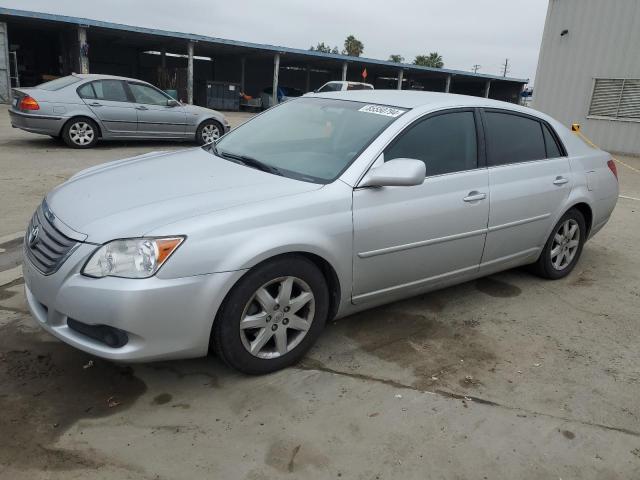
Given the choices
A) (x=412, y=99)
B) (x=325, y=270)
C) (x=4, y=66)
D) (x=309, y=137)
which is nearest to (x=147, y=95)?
(x=309, y=137)

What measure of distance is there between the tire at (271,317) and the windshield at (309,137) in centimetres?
61

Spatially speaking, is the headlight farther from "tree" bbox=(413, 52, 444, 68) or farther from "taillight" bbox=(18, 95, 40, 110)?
"tree" bbox=(413, 52, 444, 68)

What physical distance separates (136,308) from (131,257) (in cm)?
24

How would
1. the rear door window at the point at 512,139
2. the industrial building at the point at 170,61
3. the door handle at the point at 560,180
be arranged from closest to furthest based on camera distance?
the rear door window at the point at 512,139, the door handle at the point at 560,180, the industrial building at the point at 170,61

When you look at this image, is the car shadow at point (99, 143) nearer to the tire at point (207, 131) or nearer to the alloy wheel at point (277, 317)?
the tire at point (207, 131)

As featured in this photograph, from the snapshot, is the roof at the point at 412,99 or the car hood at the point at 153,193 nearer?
the car hood at the point at 153,193

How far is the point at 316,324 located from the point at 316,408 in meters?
0.52

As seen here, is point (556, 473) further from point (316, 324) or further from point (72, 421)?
point (72, 421)

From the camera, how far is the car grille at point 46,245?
8.59 feet

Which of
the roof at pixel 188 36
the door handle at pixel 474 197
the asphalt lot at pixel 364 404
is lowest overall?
the asphalt lot at pixel 364 404

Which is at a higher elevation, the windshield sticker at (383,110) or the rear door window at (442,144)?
the windshield sticker at (383,110)

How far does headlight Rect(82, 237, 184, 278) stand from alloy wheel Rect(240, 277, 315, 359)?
0.51 meters

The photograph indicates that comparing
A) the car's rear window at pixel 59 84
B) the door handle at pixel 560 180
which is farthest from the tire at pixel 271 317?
the car's rear window at pixel 59 84

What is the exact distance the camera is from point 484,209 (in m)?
3.75
